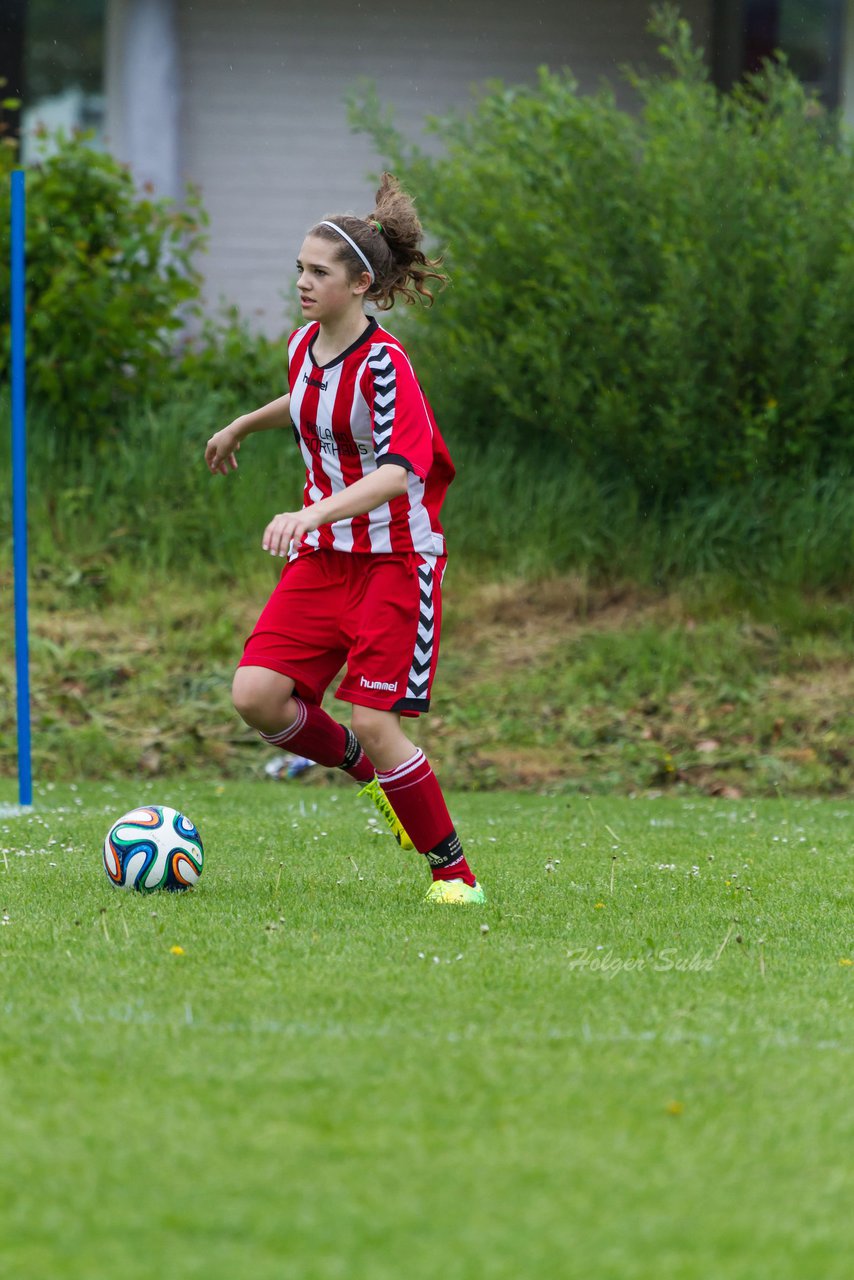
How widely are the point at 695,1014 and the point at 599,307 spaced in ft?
23.5

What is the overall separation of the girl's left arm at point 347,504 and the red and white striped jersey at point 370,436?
0.10m

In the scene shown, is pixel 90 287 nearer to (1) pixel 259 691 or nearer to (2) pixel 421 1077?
(1) pixel 259 691

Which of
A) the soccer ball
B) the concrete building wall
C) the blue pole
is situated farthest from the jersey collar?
the concrete building wall

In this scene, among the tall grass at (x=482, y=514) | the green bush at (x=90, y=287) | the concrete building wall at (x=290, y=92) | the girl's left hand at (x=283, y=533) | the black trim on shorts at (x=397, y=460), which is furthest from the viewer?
the concrete building wall at (x=290, y=92)

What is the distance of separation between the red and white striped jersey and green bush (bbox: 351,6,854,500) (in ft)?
16.9

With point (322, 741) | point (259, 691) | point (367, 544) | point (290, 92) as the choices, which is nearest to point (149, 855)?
point (259, 691)

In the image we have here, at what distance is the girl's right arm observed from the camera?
5.39m

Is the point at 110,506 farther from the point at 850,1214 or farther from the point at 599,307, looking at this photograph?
the point at 850,1214

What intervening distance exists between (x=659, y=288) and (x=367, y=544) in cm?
600

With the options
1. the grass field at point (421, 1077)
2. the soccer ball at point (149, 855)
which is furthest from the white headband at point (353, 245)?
the grass field at point (421, 1077)

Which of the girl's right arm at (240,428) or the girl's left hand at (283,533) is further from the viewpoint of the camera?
the girl's right arm at (240,428)

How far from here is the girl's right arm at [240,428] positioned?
17.7ft

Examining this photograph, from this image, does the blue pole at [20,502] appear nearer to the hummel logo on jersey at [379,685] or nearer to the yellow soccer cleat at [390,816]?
the yellow soccer cleat at [390,816]

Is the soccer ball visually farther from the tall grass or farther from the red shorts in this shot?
the tall grass
